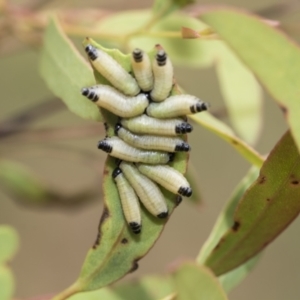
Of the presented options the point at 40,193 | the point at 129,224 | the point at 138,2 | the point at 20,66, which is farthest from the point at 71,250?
the point at 129,224

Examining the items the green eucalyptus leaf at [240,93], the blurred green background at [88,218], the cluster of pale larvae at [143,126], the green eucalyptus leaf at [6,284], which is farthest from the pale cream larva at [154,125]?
the blurred green background at [88,218]

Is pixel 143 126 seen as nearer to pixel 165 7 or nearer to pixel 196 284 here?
pixel 196 284

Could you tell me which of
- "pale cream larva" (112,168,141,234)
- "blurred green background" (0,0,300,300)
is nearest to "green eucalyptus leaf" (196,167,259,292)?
"pale cream larva" (112,168,141,234)

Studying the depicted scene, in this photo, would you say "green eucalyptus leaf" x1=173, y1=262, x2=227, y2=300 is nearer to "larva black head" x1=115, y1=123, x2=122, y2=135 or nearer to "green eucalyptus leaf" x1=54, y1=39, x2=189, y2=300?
"green eucalyptus leaf" x1=54, y1=39, x2=189, y2=300

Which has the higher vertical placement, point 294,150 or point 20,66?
point 294,150

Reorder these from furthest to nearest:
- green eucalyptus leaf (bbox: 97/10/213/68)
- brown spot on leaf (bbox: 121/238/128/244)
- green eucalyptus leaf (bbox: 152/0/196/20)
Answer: green eucalyptus leaf (bbox: 97/10/213/68) < green eucalyptus leaf (bbox: 152/0/196/20) < brown spot on leaf (bbox: 121/238/128/244)

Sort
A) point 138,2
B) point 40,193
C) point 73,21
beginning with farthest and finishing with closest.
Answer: point 138,2 < point 40,193 < point 73,21

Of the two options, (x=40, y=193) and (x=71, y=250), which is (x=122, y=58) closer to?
(x=40, y=193)
